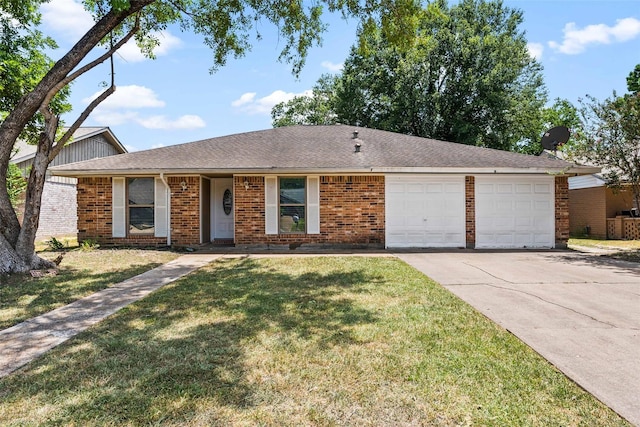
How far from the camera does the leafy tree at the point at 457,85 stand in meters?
23.6

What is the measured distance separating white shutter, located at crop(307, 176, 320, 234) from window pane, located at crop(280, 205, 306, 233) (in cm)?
20

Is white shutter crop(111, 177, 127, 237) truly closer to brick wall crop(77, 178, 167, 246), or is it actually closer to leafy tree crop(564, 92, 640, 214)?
brick wall crop(77, 178, 167, 246)

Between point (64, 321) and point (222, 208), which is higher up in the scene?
point (222, 208)

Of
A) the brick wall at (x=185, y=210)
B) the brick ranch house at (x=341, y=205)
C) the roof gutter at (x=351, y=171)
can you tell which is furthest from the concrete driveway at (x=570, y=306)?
the brick wall at (x=185, y=210)

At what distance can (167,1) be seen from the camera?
384 inches

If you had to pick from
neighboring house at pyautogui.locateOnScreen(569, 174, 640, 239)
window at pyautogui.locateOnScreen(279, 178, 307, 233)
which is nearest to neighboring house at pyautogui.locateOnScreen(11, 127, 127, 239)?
window at pyautogui.locateOnScreen(279, 178, 307, 233)

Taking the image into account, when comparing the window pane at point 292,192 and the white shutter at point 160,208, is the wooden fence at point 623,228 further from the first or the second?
the white shutter at point 160,208

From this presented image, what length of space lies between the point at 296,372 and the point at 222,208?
11001 millimetres

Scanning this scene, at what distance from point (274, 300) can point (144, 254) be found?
242 inches

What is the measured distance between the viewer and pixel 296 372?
3.07 m

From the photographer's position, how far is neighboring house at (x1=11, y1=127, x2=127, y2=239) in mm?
17281

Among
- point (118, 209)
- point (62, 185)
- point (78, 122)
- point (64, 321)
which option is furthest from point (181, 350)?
point (62, 185)

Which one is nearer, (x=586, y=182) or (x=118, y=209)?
(x=118, y=209)

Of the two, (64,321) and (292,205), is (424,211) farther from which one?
(64,321)
